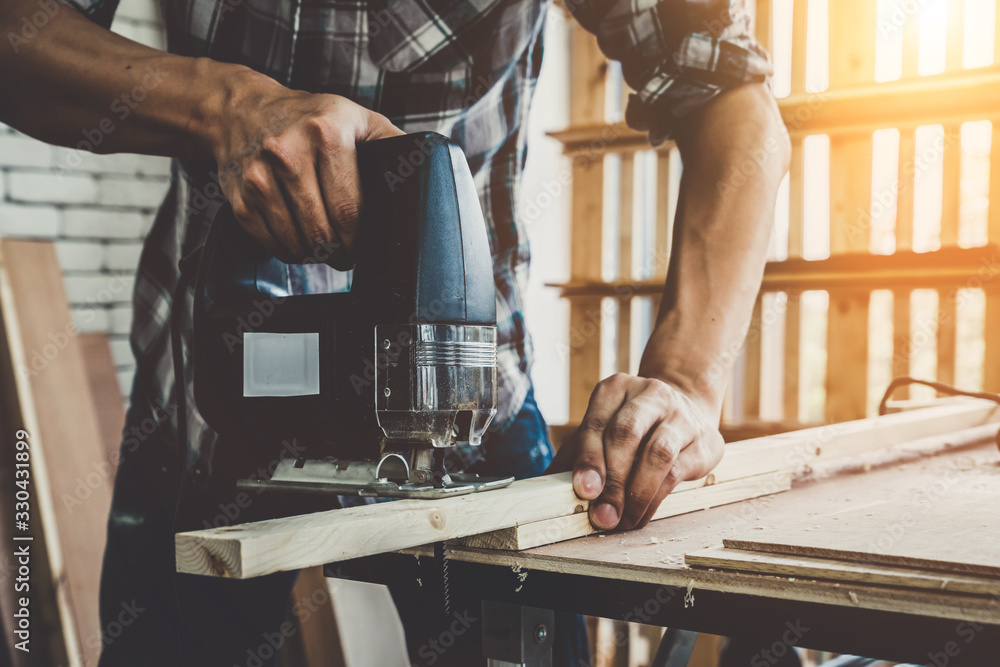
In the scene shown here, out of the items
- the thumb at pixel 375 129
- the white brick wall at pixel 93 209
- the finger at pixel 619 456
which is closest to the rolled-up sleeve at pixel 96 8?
the thumb at pixel 375 129

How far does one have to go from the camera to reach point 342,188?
2.75ft

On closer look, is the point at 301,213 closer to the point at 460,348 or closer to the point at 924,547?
the point at 460,348

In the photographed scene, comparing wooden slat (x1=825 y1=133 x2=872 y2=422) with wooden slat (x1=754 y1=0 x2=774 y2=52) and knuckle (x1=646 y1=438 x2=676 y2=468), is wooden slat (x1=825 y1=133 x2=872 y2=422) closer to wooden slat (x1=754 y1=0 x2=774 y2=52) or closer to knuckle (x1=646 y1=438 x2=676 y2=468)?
wooden slat (x1=754 y1=0 x2=774 y2=52)

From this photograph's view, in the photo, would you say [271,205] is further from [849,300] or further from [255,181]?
[849,300]

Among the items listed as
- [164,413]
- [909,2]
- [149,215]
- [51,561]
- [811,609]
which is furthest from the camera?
[909,2]

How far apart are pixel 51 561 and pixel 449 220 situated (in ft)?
6.94

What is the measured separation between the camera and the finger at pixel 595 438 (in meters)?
0.91

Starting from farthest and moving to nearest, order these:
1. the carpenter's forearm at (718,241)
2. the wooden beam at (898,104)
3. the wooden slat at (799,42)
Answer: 1. the wooden slat at (799,42)
2. the wooden beam at (898,104)
3. the carpenter's forearm at (718,241)

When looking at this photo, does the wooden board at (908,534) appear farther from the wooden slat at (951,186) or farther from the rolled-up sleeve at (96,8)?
the wooden slat at (951,186)

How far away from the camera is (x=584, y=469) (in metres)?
0.92

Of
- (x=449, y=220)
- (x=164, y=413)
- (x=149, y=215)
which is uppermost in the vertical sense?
(x=149, y=215)

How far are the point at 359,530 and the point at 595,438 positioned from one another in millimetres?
319

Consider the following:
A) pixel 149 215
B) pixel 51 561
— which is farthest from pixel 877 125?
pixel 51 561

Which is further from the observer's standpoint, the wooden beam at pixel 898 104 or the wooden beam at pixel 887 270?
the wooden beam at pixel 898 104
